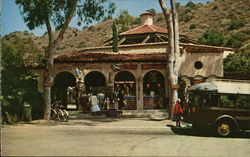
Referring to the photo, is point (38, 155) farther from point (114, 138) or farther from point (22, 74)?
point (22, 74)

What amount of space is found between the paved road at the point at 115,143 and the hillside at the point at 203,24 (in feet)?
139

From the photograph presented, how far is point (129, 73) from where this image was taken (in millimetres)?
21156

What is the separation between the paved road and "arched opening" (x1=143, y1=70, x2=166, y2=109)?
6.86 meters

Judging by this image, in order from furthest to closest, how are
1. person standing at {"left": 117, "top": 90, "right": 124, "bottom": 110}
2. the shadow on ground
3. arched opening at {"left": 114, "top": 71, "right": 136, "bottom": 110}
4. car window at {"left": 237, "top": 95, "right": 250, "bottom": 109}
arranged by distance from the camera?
1. arched opening at {"left": 114, "top": 71, "right": 136, "bottom": 110}
2. person standing at {"left": 117, "top": 90, "right": 124, "bottom": 110}
3. the shadow on ground
4. car window at {"left": 237, "top": 95, "right": 250, "bottom": 109}

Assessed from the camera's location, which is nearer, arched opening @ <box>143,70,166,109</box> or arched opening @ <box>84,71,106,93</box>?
arched opening @ <box>143,70,166,109</box>

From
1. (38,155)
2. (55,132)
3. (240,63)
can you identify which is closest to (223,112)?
(55,132)

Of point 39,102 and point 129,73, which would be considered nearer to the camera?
point 39,102

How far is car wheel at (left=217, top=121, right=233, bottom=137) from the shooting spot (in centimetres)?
1189

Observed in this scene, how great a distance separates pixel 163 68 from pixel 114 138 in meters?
10.5

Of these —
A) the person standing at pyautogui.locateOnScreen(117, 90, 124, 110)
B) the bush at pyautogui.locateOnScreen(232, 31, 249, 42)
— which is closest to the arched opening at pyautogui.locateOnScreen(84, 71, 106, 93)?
the person standing at pyautogui.locateOnScreen(117, 90, 124, 110)

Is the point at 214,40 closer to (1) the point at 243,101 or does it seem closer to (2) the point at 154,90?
(2) the point at 154,90

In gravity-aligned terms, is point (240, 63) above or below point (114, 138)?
above

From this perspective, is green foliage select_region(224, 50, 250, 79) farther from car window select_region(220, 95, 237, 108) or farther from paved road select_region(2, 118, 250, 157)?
paved road select_region(2, 118, 250, 157)

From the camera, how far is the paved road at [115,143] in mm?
8055
